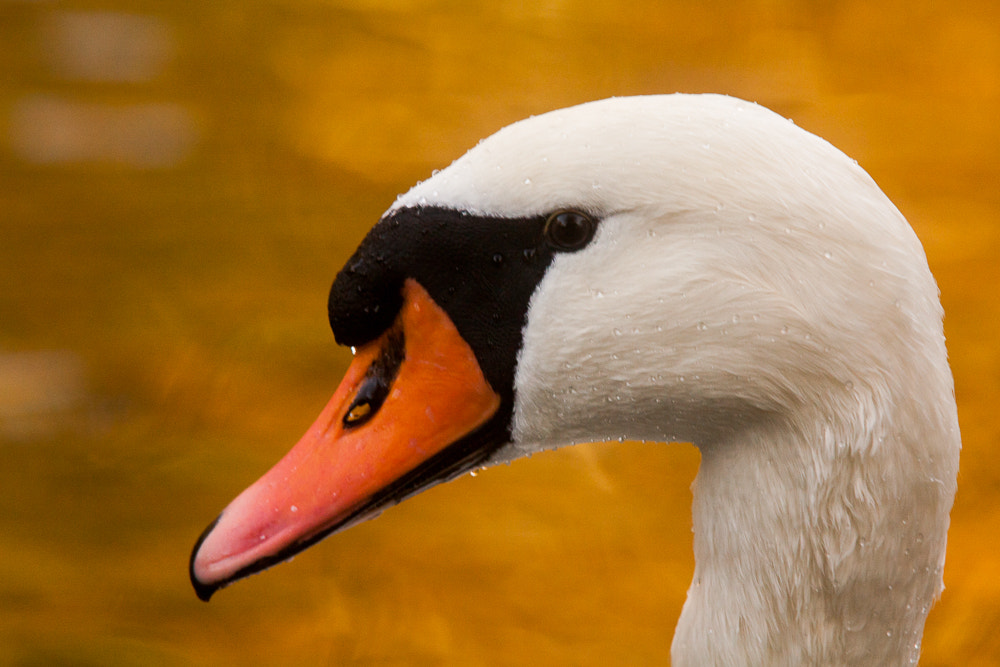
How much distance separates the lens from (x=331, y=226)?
1.93 m

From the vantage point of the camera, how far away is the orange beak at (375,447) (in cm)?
69

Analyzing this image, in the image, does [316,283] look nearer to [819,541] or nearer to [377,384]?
[377,384]

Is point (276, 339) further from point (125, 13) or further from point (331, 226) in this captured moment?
point (125, 13)

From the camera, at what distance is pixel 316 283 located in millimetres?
1939

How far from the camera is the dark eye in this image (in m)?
0.64

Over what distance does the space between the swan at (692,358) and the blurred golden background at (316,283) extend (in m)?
1.13

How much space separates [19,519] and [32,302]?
0.46 meters

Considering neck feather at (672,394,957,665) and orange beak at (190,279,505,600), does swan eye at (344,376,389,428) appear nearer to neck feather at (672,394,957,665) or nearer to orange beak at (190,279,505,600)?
orange beak at (190,279,505,600)

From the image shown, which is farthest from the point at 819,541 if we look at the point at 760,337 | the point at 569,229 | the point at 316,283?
the point at 316,283

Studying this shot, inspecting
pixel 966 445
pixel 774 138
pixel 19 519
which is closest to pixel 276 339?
pixel 19 519

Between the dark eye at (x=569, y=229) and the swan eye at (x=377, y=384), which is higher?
the dark eye at (x=569, y=229)

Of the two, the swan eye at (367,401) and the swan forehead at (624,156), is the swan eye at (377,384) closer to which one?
the swan eye at (367,401)

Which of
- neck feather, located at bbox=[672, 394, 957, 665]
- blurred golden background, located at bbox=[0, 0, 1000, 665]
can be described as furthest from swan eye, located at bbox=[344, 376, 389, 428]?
blurred golden background, located at bbox=[0, 0, 1000, 665]

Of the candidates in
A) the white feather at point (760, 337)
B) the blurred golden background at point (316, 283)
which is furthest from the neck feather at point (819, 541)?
the blurred golden background at point (316, 283)
